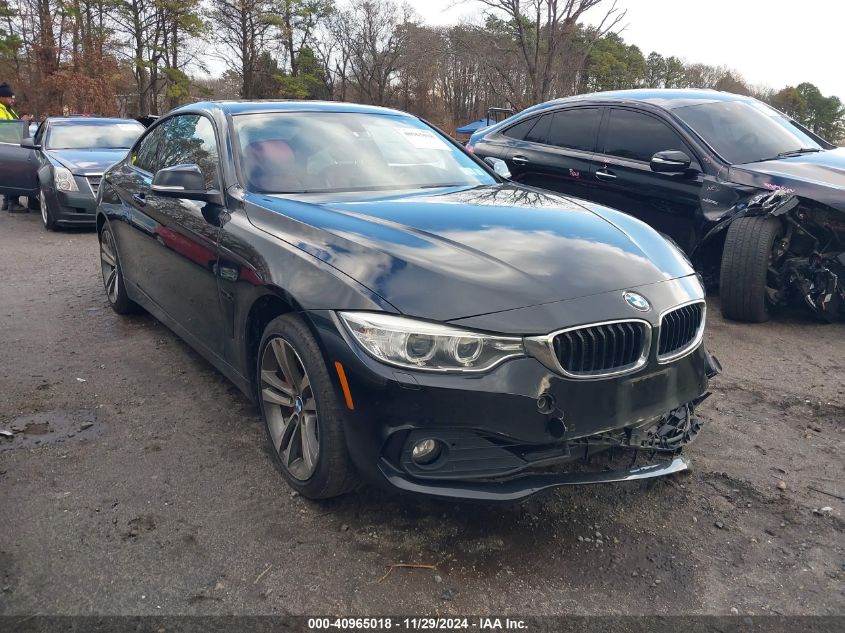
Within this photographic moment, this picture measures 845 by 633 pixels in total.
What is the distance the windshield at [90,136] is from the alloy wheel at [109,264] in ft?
17.1

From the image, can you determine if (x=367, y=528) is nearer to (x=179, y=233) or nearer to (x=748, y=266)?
(x=179, y=233)

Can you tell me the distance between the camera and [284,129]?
372 centimetres

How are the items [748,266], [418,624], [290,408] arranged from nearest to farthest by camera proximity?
[418,624]
[290,408]
[748,266]

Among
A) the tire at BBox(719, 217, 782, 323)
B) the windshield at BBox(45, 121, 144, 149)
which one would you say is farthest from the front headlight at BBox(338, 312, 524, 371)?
the windshield at BBox(45, 121, 144, 149)

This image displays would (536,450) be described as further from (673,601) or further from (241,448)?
(241,448)

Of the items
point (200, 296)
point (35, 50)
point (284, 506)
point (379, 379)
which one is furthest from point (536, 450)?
point (35, 50)

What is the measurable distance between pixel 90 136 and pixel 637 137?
27.5ft

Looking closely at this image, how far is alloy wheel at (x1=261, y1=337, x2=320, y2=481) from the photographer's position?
107 inches

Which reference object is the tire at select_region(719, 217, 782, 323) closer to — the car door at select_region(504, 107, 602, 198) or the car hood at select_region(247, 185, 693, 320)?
the car door at select_region(504, 107, 602, 198)

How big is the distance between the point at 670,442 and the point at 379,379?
3.87 feet

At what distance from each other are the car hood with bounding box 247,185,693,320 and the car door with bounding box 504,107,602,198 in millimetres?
3124

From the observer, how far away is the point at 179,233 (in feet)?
12.3

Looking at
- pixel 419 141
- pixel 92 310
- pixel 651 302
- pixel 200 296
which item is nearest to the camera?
pixel 651 302

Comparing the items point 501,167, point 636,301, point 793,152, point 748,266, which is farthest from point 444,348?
point 501,167
